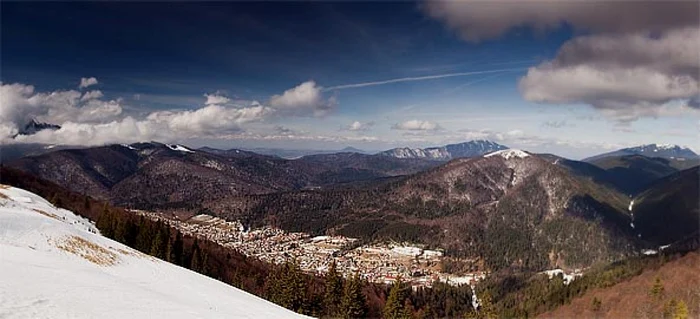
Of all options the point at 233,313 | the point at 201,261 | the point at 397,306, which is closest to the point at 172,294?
the point at 233,313

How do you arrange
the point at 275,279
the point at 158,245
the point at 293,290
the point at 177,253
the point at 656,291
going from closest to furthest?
the point at 293,290
the point at 275,279
the point at 158,245
the point at 177,253
the point at 656,291

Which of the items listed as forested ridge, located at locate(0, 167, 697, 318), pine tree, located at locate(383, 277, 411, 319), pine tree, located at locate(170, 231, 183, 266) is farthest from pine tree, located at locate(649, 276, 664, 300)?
pine tree, located at locate(170, 231, 183, 266)

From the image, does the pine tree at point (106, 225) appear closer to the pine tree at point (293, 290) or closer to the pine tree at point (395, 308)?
the pine tree at point (293, 290)

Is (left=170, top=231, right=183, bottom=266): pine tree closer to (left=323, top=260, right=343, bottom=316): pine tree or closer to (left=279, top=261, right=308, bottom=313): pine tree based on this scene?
(left=279, top=261, right=308, bottom=313): pine tree

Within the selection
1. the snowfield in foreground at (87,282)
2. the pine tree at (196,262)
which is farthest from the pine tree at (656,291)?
the snowfield in foreground at (87,282)

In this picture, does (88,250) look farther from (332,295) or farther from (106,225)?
(106,225)

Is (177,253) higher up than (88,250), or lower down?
lower down

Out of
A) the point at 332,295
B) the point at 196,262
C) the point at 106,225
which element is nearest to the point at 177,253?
the point at 196,262
